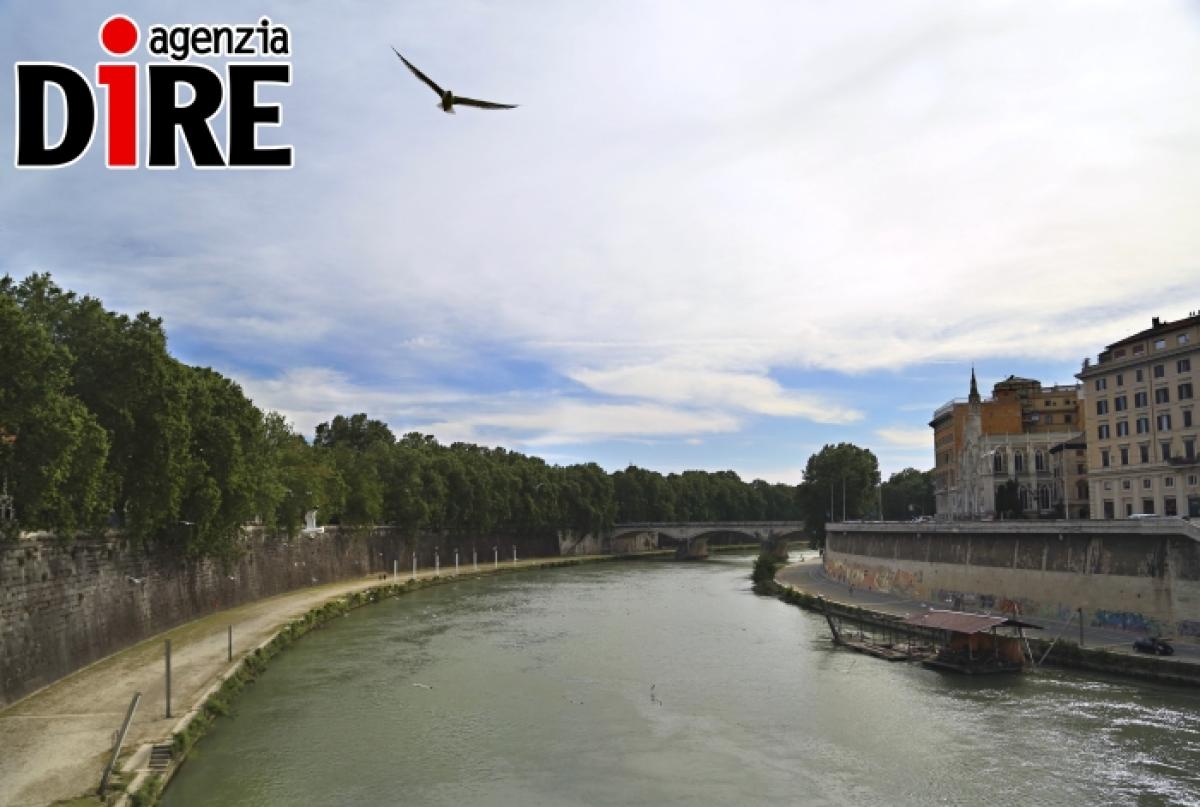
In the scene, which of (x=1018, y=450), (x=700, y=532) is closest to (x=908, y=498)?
(x=700, y=532)

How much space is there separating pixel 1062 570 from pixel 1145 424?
2384 centimetres

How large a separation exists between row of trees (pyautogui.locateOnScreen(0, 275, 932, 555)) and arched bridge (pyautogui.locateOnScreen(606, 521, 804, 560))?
82.5 feet

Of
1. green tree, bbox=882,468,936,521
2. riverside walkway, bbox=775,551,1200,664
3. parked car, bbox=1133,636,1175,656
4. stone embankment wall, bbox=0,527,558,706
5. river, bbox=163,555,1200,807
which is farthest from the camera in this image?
green tree, bbox=882,468,936,521

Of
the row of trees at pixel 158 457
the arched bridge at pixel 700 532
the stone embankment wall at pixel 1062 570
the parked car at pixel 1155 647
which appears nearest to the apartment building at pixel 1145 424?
the stone embankment wall at pixel 1062 570

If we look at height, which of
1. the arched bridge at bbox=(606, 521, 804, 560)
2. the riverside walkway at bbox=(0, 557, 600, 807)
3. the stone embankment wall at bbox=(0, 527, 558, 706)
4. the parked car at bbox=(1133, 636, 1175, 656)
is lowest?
the arched bridge at bbox=(606, 521, 804, 560)

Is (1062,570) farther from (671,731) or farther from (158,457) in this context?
(158,457)

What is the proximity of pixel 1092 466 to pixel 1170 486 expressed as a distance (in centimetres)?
736

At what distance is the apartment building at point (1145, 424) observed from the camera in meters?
56.9

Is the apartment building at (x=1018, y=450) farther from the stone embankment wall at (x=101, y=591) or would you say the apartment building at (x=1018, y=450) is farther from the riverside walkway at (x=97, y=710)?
the riverside walkway at (x=97, y=710)

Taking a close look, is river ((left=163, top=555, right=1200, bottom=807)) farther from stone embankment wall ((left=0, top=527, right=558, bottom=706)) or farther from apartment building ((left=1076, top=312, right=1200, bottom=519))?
apartment building ((left=1076, top=312, right=1200, bottom=519))

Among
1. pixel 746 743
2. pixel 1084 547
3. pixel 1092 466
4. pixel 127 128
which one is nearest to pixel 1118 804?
pixel 746 743

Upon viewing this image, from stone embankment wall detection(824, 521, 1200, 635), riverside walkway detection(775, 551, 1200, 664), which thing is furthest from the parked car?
stone embankment wall detection(824, 521, 1200, 635)

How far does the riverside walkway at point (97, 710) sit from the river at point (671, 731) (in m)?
1.64

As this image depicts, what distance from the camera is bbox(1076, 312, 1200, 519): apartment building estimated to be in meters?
56.9
